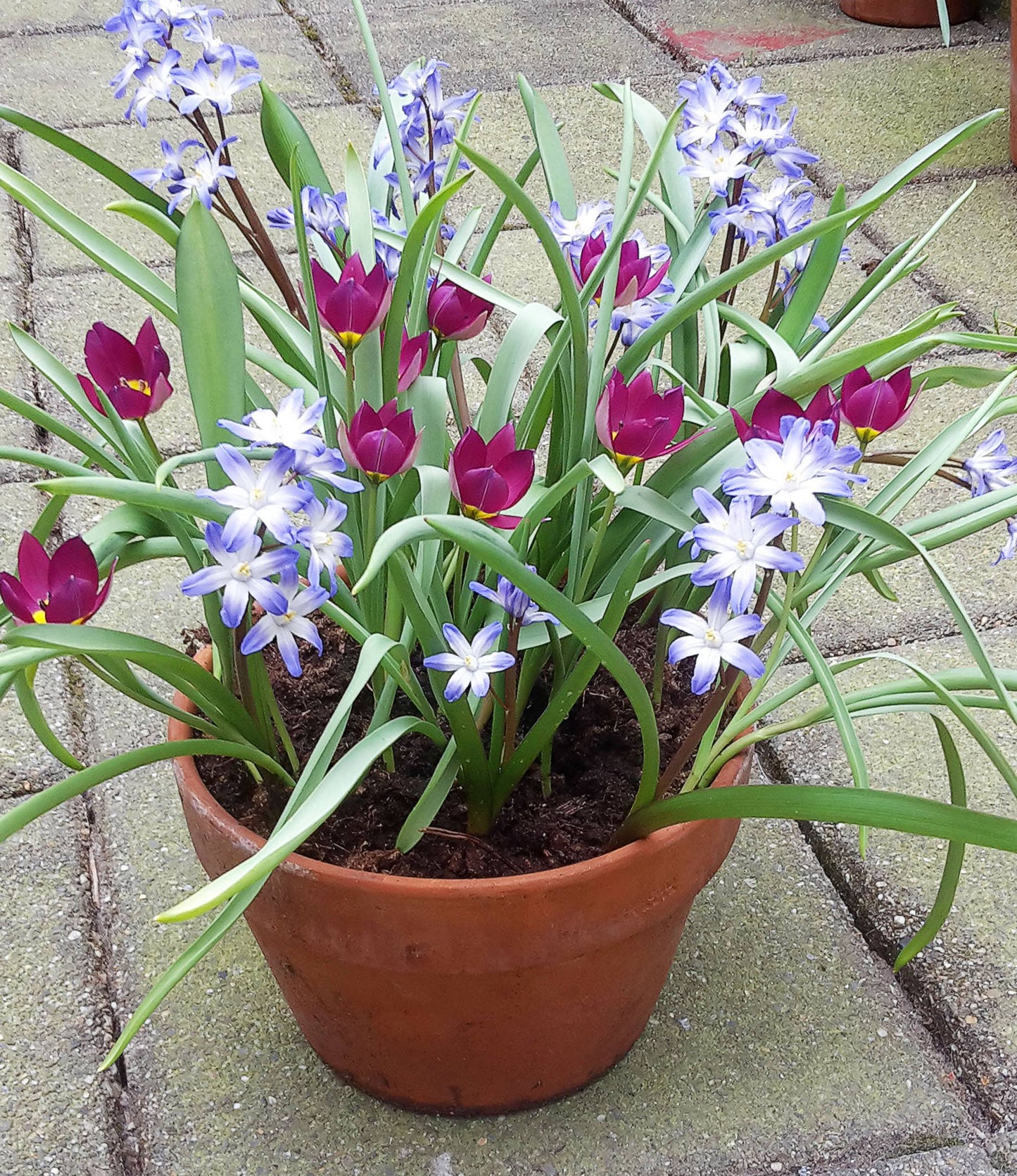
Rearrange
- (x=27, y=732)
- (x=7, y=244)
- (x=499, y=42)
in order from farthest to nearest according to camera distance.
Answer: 1. (x=499, y=42)
2. (x=7, y=244)
3. (x=27, y=732)

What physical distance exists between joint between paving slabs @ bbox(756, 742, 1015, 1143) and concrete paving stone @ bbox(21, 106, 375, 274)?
1377 millimetres

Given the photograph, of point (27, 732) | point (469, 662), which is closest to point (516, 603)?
point (469, 662)

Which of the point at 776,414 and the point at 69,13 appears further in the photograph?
the point at 69,13

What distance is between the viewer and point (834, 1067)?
105cm

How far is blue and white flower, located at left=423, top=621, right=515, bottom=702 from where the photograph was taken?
77 cm

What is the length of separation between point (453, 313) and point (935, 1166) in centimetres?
69

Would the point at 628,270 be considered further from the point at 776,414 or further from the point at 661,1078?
the point at 661,1078

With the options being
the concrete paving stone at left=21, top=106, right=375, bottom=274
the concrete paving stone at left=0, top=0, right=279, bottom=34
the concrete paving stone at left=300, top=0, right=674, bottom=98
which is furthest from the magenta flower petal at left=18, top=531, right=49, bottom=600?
the concrete paving stone at left=0, top=0, right=279, bottom=34

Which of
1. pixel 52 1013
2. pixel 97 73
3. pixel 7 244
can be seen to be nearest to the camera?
pixel 52 1013

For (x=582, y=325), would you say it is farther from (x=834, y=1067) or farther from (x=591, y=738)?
(x=834, y=1067)

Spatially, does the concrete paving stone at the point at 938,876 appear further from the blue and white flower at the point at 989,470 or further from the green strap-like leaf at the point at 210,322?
the green strap-like leaf at the point at 210,322

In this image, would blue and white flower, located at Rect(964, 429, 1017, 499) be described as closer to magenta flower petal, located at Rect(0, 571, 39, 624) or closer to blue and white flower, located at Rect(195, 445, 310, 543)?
blue and white flower, located at Rect(195, 445, 310, 543)

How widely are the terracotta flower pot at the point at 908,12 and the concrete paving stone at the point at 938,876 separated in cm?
201

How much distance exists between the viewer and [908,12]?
299cm
